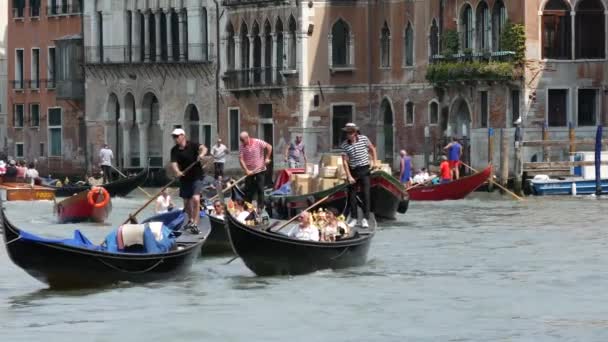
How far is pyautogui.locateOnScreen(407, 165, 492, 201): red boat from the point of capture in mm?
27875

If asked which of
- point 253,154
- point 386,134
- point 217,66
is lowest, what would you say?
point 386,134

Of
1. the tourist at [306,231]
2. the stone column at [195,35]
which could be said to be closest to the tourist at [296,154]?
the stone column at [195,35]

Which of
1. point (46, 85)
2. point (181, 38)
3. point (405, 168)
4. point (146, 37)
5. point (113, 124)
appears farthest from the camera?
point (46, 85)

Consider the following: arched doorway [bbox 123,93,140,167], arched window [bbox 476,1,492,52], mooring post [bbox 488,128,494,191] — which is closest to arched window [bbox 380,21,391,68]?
arched window [bbox 476,1,492,52]

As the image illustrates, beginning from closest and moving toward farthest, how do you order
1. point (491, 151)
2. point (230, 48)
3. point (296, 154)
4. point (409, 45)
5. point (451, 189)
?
point (451, 189) < point (491, 151) < point (296, 154) < point (409, 45) < point (230, 48)

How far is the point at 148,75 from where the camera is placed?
40469 mm

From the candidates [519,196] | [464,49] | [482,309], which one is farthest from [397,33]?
[482,309]

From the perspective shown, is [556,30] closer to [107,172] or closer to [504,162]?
[504,162]

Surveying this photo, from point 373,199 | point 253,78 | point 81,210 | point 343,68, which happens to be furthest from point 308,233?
point 253,78

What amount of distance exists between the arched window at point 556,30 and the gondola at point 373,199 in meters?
7.67

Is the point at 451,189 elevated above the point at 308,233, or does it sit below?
below

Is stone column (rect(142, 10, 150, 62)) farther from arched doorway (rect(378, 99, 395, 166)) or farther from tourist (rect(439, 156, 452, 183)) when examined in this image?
tourist (rect(439, 156, 452, 183))

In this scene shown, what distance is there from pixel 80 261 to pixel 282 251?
5.48 feet

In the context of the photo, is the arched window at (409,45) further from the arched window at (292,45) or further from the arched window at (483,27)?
the arched window at (483,27)
